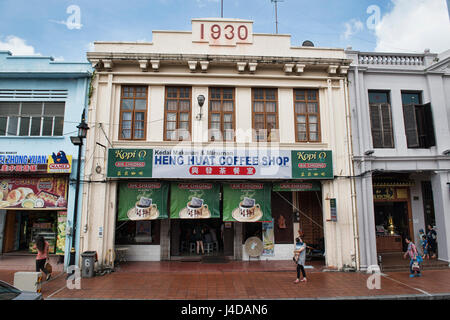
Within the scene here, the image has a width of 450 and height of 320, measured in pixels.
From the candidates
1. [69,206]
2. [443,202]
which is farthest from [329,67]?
[69,206]

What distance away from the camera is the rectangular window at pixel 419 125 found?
1223cm

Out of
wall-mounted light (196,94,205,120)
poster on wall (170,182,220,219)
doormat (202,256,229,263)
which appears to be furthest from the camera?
Result: doormat (202,256,229,263)

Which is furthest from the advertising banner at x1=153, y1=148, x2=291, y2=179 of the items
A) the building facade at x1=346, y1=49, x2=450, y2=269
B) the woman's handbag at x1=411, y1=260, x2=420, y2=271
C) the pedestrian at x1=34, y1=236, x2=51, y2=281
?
the woman's handbag at x1=411, y1=260, x2=420, y2=271

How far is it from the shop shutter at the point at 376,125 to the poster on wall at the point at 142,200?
9973 millimetres

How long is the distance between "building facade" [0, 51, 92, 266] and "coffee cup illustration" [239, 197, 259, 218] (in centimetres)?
732

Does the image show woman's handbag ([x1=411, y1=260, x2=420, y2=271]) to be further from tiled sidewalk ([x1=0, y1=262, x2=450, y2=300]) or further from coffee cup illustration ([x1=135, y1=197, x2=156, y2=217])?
coffee cup illustration ([x1=135, y1=197, x2=156, y2=217])

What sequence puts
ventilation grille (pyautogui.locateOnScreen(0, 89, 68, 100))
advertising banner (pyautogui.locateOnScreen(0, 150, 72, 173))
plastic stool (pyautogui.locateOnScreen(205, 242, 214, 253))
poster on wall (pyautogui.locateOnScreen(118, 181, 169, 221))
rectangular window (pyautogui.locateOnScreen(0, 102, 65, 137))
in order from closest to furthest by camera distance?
advertising banner (pyautogui.locateOnScreen(0, 150, 72, 173)) < poster on wall (pyautogui.locateOnScreen(118, 181, 169, 221)) < rectangular window (pyautogui.locateOnScreen(0, 102, 65, 137)) < ventilation grille (pyautogui.locateOnScreen(0, 89, 68, 100)) < plastic stool (pyautogui.locateOnScreen(205, 242, 214, 253))

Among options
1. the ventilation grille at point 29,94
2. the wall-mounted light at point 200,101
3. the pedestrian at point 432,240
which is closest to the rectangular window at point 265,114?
the wall-mounted light at point 200,101

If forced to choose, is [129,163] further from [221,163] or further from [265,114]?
[265,114]

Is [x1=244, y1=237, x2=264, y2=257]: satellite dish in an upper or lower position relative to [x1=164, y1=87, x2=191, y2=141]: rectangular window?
lower

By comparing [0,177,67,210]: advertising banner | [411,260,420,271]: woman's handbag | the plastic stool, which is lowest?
[411,260,420,271]: woman's handbag

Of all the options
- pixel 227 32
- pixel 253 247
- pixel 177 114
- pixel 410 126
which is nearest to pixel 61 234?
pixel 177 114

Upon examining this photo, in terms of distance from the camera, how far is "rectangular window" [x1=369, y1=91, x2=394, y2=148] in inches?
484

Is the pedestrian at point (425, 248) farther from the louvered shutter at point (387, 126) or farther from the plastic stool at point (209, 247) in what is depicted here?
the plastic stool at point (209, 247)
